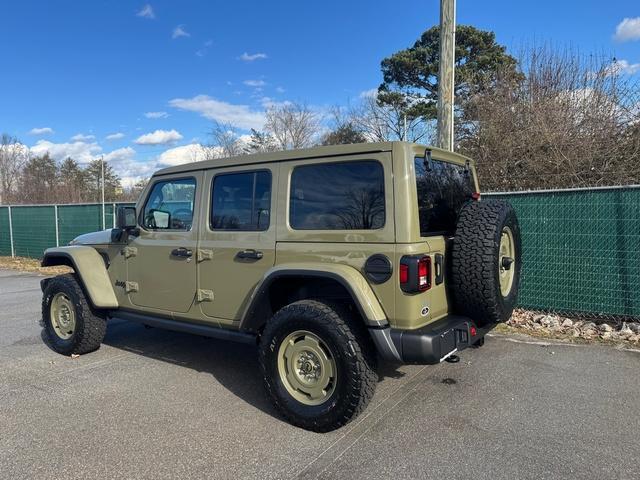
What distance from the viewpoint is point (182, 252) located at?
4359mm

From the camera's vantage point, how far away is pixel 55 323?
18.0 ft

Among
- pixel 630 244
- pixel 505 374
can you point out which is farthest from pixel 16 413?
pixel 630 244

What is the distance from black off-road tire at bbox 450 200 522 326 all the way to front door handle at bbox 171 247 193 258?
2.33 metres

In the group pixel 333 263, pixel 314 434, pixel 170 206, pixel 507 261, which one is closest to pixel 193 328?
pixel 170 206

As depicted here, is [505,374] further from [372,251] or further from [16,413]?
[16,413]

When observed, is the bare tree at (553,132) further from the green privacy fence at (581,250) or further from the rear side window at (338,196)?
the rear side window at (338,196)

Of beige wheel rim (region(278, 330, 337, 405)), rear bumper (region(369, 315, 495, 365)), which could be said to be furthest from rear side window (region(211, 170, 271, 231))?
rear bumper (region(369, 315, 495, 365))

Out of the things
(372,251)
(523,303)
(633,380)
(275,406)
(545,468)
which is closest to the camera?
(545,468)

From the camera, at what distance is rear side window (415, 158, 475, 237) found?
3.45 metres

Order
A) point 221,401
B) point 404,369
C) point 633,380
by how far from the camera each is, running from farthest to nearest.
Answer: point 404,369, point 633,380, point 221,401

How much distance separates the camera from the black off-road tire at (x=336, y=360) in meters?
3.23

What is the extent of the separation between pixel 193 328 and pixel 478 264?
2573 millimetres

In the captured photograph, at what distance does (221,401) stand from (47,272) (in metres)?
10.6

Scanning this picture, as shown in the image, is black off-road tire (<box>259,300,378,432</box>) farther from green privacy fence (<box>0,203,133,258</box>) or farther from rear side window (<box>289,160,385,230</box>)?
green privacy fence (<box>0,203,133,258</box>)
